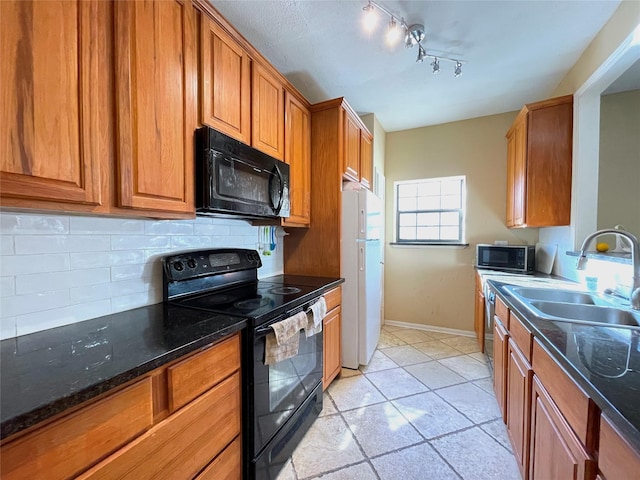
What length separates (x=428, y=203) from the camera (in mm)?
3564

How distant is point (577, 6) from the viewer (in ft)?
5.29

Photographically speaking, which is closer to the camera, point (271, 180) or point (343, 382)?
point (271, 180)

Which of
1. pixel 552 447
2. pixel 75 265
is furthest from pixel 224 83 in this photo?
pixel 552 447

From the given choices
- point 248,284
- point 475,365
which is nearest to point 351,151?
point 248,284

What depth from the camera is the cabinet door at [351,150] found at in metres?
2.37

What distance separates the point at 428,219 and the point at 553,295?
75.3 inches

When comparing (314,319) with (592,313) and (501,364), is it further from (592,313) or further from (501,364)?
(592,313)

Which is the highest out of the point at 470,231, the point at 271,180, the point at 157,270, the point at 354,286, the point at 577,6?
the point at 577,6

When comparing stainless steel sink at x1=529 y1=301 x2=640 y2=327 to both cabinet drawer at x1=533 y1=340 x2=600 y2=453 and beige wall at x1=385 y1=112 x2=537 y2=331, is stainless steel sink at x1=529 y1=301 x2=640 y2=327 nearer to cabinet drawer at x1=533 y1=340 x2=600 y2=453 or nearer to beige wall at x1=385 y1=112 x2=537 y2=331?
cabinet drawer at x1=533 y1=340 x2=600 y2=453

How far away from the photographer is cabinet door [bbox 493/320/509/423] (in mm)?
1622

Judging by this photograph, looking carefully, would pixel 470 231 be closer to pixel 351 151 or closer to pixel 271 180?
pixel 351 151

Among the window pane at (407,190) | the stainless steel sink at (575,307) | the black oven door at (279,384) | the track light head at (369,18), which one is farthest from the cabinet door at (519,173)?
the black oven door at (279,384)

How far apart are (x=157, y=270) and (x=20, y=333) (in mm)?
536

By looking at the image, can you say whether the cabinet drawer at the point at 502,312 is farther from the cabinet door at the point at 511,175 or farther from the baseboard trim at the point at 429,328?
the baseboard trim at the point at 429,328
